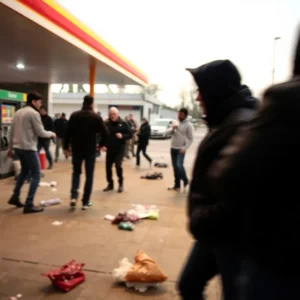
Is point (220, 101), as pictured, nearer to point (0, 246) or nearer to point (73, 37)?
point (0, 246)

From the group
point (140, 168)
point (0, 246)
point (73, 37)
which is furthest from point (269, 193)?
point (140, 168)

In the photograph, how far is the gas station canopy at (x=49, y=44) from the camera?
5445 mm

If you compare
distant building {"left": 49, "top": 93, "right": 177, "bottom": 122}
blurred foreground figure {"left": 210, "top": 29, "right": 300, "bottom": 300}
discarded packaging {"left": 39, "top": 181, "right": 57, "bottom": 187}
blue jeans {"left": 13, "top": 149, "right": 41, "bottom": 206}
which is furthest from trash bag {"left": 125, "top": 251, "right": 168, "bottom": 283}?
distant building {"left": 49, "top": 93, "right": 177, "bottom": 122}

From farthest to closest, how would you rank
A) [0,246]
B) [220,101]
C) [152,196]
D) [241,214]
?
[152,196], [0,246], [220,101], [241,214]

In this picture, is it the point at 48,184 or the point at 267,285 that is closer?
the point at 267,285

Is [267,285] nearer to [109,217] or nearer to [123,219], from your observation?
[123,219]

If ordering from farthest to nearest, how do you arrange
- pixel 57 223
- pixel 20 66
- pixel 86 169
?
pixel 20 66 → pixel 86 169 → pixel 57 223

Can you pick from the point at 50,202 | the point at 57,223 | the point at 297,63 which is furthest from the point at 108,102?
the point at 297,63

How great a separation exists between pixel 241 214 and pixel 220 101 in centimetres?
74

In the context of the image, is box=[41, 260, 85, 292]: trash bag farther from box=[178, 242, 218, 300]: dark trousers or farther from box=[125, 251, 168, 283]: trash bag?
box=[178, 242, 218, 300]: dark trousers

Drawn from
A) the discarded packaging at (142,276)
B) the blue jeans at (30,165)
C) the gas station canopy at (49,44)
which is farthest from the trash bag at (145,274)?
the gas station canopy at (49,44)

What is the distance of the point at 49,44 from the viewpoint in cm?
745

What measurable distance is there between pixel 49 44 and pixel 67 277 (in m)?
5.79

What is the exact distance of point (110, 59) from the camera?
9.20 metres
